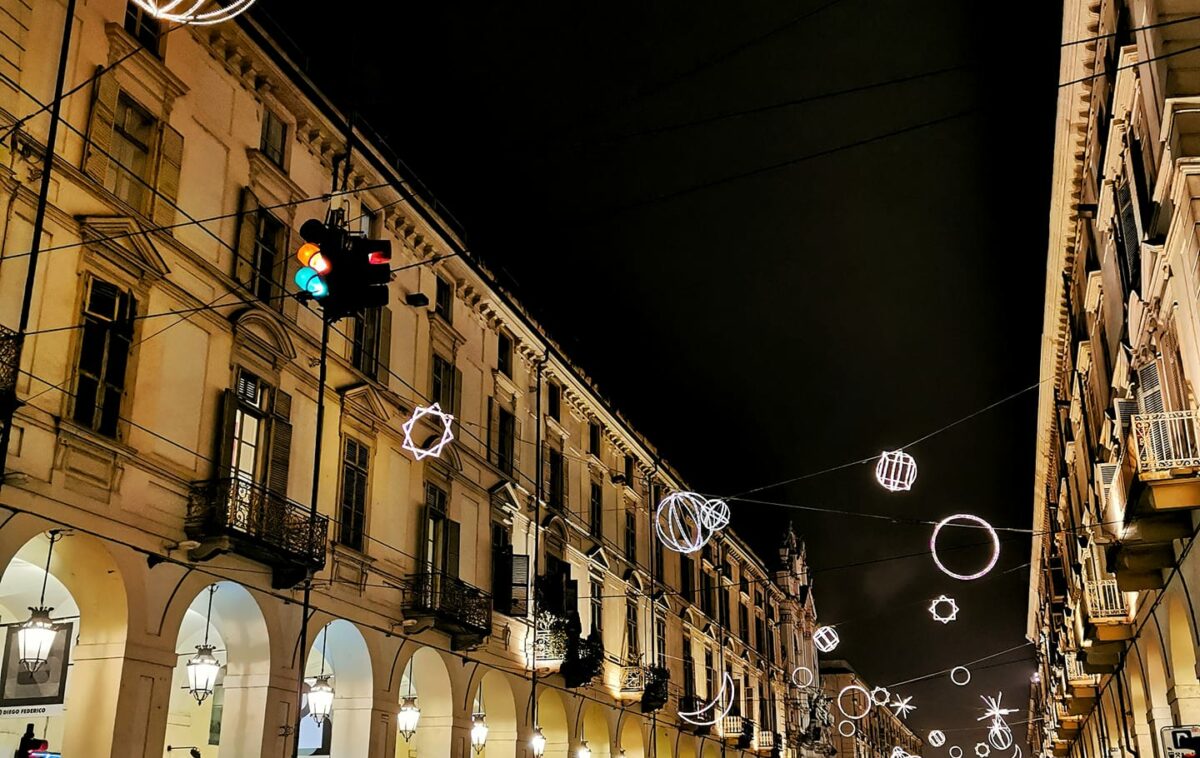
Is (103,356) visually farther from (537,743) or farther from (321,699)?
(537,743)

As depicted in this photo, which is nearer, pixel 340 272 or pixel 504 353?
pixel 340 272

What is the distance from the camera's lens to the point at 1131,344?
18234 mm

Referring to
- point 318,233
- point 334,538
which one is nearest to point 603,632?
point 334,538

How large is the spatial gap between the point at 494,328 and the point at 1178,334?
55.3ft

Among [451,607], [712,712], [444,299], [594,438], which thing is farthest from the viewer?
[712,712]

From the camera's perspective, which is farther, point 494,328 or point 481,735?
point 494,328

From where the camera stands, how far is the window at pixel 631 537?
118ft

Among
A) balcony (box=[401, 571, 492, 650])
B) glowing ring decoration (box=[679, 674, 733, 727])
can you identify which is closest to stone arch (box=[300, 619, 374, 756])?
balcony (box=[401, 571, 492, 650])

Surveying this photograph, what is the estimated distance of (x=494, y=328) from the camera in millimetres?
28172

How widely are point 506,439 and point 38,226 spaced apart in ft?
52.2

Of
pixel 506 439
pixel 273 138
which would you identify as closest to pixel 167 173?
pixel 273 138

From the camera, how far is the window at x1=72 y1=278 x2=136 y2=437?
47.4 feet

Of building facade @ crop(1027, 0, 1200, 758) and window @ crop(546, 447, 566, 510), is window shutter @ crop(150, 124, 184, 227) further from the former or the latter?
window @ crop(546, 447, 566, 510)

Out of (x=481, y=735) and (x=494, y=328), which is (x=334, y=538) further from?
(x=494, y=328)
